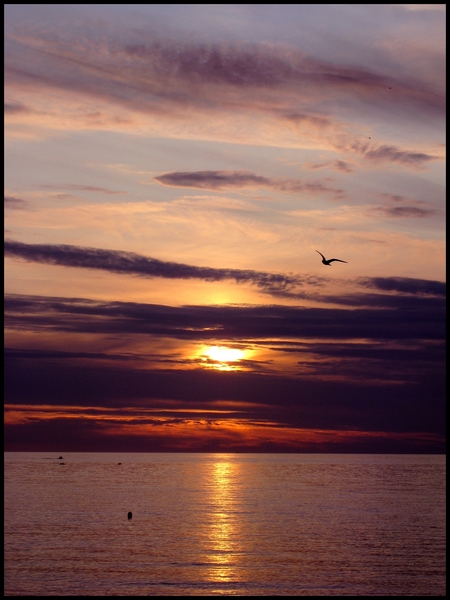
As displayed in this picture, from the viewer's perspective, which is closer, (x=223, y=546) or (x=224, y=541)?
(x=223, y=546)

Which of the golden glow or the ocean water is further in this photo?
the golden glow

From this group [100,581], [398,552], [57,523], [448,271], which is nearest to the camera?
[448,271]

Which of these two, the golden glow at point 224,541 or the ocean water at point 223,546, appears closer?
the ocean water at point 223,546

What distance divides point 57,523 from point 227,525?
83.6 ft

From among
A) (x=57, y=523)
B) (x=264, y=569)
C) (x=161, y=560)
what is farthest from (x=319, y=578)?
(x=57, y=523)

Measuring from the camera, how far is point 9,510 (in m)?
118

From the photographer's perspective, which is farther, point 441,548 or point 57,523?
point 57,523

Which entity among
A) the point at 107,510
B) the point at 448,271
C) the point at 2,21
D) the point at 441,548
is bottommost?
the point at 107,510

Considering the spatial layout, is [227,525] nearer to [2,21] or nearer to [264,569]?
[264,569]

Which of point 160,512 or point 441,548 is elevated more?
point 441,548

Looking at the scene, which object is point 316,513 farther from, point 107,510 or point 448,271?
point 448,271

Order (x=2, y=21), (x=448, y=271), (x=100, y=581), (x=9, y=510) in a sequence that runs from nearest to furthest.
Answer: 1. (x=2, y=21)
2. (x=448, y=271)
3. (x=100, y=581)
4. (x=9, y=510)

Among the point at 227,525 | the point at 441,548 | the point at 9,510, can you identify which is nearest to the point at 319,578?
the point at 441,548

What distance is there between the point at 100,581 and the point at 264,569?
16.9 meters
